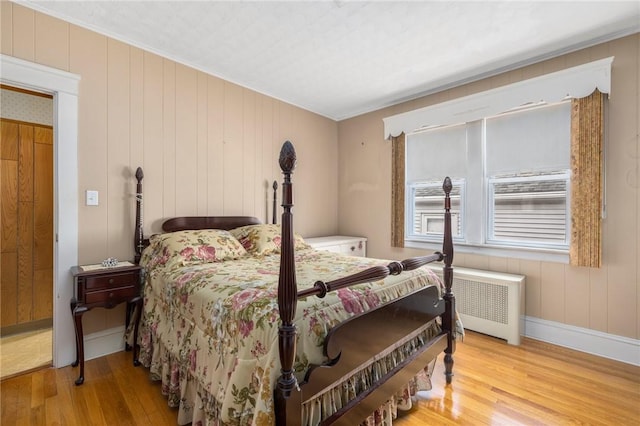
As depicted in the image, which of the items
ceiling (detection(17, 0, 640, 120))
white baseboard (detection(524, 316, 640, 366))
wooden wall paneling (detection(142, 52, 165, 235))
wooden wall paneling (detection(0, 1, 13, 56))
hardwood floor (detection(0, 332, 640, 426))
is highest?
ceiling (detection(17, 0, 640, 120))

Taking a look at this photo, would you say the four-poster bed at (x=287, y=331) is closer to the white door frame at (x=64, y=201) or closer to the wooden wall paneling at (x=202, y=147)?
the white door frame at (x=64, y=201)

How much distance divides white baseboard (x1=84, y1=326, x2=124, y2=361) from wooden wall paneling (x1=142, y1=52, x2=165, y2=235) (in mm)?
865

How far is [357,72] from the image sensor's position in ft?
10.2

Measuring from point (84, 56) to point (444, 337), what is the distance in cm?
342

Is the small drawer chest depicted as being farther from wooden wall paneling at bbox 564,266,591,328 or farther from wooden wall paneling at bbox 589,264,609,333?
wooden wall paneling at bbox 589,264,609,333

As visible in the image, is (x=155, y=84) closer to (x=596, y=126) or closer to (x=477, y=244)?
(x=477, y=244)

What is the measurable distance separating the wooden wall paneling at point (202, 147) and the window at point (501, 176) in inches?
96.5

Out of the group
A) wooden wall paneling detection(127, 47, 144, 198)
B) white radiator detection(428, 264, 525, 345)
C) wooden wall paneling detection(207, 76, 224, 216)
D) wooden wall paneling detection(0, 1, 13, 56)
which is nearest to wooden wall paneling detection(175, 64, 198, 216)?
wooden wall paneling detection(207, 76, 224, 216)

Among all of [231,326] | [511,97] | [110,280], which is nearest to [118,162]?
[110,280]

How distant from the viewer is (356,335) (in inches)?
54.4

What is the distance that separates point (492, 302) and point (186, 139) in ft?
11.0

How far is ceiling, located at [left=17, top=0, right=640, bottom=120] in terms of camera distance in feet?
7.05

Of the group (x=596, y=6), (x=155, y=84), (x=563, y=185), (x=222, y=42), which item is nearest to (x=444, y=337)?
(x=563, y=185)

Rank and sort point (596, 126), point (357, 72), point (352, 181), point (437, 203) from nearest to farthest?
point (596, 126)
point (357, 72)
point (437, 203)
point (352, 181)
